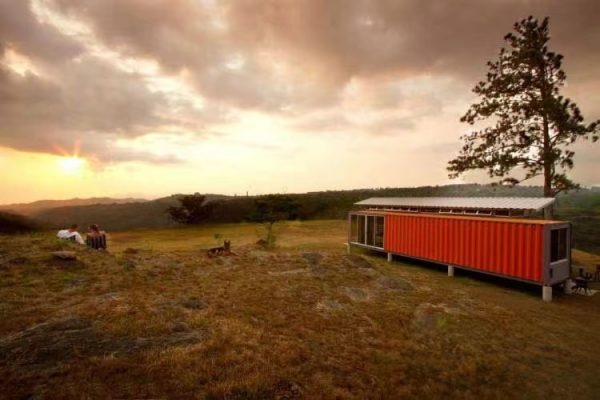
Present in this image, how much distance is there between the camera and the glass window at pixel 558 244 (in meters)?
12.4

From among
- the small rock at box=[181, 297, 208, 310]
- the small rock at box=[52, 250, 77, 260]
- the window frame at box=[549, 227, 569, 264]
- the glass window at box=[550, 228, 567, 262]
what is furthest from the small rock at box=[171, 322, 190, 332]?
the glass window at box=[550, 228, 567, 262]

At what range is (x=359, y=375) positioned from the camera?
5848 mm

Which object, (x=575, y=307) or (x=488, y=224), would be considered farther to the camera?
(x=488, y=224)

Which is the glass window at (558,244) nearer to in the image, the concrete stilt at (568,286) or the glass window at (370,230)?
the concrete stilt at (568,286)

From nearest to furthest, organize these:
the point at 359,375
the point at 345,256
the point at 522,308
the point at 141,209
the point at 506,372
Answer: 1. the point at 359,375
2. the point at 506,372
3. the point at 522,308
4. the point at 345,256
5. the point at 141,209

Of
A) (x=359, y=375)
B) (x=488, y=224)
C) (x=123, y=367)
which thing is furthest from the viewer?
(x=488, y=224)

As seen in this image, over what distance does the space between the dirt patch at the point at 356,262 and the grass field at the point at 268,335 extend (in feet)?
6.03

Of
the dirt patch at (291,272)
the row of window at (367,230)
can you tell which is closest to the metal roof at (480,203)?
the row of window at (367,230)

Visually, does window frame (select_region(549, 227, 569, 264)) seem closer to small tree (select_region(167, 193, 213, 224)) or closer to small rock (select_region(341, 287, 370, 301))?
small rock (select_region(341, 287, 370, 301))

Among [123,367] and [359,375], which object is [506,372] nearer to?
[359,375]

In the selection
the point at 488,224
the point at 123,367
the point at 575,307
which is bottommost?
the point at 575,307

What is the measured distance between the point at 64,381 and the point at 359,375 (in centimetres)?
482

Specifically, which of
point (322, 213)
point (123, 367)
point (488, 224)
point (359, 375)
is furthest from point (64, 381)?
point (322, 213)

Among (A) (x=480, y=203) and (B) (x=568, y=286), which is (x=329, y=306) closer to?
(A) (x=480, y=203)
